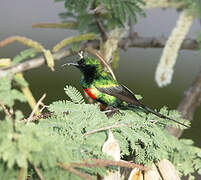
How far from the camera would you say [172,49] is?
2.13m

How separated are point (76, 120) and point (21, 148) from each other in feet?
0.95

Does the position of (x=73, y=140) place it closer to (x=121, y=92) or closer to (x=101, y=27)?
(x=121, y=92)

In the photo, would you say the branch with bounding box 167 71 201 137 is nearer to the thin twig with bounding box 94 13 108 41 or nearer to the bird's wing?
the thin twig with bounding box 94 13 108 41

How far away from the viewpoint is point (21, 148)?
0.49 metres

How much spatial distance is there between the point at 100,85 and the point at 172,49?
99 cm

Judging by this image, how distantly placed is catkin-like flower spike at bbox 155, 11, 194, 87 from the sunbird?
889 mm

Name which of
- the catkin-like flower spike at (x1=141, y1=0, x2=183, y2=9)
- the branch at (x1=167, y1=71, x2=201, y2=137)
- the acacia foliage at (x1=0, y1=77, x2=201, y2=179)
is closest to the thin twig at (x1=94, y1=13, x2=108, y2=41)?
the catkin-like flower spike at (x1=141, y1=0, x2=183, y2=9)

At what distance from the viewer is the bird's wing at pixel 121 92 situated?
1030 millimetres

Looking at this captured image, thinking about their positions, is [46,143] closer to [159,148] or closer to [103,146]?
[103,146]

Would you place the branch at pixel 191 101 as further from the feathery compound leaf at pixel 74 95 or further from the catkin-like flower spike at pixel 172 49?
the feathery compound leaf at pixel 74 95

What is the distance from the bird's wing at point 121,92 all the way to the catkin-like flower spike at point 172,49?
95 cm

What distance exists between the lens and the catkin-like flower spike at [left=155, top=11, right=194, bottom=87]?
211 centimetres

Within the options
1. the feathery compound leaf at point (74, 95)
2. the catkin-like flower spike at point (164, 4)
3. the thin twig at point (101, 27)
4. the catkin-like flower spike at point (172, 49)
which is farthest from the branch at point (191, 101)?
the feathery compound leaf at point (74, 95)

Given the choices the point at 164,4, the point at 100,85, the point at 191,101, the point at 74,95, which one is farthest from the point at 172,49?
the point at 74,95
